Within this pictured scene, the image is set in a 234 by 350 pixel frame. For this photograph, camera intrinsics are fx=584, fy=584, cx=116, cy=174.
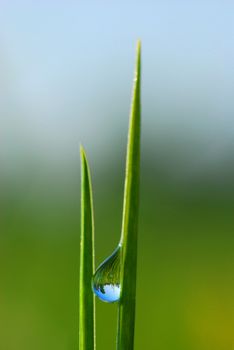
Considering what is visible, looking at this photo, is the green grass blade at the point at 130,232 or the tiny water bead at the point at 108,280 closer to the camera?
the green grass blade at the point at 130,232

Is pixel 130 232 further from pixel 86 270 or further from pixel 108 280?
pixel 108 280

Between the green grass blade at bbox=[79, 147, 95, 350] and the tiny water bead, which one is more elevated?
the green grass blade at bbox=[79, 147, 95, 350]

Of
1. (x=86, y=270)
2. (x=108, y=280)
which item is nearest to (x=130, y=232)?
(x=86, y=270)

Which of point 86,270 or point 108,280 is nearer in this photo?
point 86,270

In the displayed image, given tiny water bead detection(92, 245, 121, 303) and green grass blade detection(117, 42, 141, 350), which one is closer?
green grass blade detection(117, 42, 141, 350)

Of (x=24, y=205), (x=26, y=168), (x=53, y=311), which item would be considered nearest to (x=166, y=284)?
(x=53, y=311)

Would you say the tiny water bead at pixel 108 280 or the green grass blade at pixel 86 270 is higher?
the green grass blade at pixel 86 270
